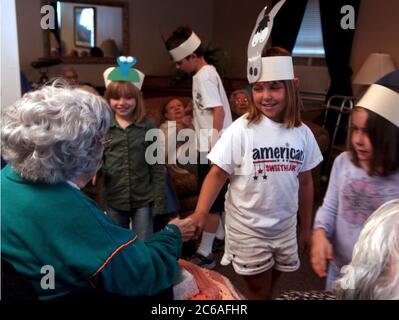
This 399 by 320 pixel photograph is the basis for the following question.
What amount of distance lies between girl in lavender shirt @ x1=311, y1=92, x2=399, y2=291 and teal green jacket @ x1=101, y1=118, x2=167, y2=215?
528 mm

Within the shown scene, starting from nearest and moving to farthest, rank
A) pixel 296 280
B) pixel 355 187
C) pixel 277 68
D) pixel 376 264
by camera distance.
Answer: pixel 376 264
pixel 355 187
pixel 277 68
pixel 296 280

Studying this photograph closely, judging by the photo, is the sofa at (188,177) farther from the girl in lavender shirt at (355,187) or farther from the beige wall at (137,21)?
the beige wall at (137,21)

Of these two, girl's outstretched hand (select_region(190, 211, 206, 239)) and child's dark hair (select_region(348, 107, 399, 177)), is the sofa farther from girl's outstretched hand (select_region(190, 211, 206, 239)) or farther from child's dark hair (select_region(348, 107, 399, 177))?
girl's outstretched hand (select_region(190, 211, 206, 239))

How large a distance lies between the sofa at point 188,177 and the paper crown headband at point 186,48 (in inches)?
8.5

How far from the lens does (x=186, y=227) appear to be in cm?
69

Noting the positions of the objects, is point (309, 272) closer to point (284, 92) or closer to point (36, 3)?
point (284, 92)

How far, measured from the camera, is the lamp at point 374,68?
511 millimetres

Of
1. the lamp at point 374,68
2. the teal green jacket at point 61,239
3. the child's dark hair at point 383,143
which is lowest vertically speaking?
the teal green jacket at point 61,239

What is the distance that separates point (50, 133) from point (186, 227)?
30 centimetres

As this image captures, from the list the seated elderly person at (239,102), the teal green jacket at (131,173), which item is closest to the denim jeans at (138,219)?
the teal green jacket at (131,173)

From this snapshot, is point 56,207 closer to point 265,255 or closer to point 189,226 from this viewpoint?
point 189,226

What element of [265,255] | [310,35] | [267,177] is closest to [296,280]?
[265,255]

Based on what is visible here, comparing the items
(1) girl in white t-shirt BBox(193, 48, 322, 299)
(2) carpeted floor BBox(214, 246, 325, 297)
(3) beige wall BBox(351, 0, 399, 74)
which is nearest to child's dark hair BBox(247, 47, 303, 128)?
(1) girl in white t-shirt BBox(193, 48, 322, 299)

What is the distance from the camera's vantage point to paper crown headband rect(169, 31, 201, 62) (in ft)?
2.96
